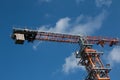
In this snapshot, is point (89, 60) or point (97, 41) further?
point (97, 41)

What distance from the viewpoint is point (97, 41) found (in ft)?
410

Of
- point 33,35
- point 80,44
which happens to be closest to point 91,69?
point 80,44

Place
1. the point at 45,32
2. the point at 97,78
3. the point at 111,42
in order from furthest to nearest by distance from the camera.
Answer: the point at 111,42
the point at 45,32
the point at 97,78

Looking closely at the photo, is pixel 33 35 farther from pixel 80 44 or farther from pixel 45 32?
pixel 80 44

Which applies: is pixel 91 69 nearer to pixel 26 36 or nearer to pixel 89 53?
pixel 89 53

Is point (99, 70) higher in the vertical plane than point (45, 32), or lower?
lower

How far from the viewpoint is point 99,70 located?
112312 mm

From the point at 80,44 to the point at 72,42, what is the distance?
2332 millimetres

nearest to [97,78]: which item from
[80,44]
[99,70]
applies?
[99,70]

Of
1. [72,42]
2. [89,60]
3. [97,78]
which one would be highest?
[72,42]

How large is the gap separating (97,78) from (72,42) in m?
15.2

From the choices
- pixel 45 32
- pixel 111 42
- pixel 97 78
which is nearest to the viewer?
pixel 97 78

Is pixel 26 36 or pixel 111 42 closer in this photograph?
pixel 26 36

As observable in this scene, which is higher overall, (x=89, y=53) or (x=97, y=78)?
(x=89, y=53)
